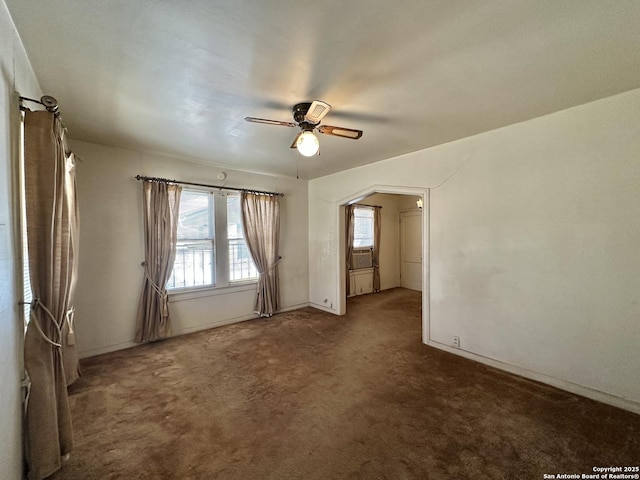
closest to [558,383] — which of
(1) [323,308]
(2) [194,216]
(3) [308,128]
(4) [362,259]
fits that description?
(3) [308,128]

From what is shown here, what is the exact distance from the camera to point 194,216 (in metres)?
4.13

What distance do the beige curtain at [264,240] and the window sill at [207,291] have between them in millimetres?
209

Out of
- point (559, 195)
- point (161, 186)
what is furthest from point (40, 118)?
point (559, 195)

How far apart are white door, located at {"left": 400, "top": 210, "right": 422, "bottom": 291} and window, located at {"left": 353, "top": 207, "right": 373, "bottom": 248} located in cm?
116

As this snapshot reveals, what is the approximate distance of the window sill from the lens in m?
3.88

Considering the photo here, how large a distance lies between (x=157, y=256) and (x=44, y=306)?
2094mm

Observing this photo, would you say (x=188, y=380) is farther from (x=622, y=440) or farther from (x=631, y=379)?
(x=631, y=379)

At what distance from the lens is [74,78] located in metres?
1.90

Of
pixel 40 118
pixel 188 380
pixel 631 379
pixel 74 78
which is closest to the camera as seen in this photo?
pixel 40 118

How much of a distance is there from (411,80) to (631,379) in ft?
10.0

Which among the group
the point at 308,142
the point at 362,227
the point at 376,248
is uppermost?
the point at 308,142

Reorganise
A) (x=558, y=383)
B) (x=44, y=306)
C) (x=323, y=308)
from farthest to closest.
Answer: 1. (x=323, y=308)
2. (x=558, y=383)
3. (x=44, y=306)

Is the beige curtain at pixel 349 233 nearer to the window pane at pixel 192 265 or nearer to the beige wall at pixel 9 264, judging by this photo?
the window pane at pixel 192 265

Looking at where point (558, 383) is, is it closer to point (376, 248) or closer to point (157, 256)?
point (376, 248)
